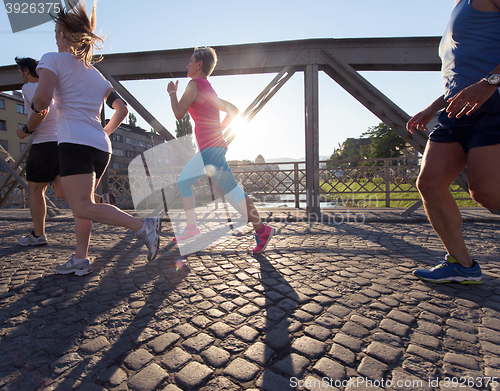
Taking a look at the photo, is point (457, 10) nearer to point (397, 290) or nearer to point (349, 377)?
point (397, 290)

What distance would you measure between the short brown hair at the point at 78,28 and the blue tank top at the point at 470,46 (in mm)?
2774

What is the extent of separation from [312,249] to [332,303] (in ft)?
4.56

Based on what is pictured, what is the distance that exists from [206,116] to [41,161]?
2.08 m

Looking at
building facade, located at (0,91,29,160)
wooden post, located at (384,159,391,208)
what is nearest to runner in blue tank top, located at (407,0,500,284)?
wooden post, located at (384,159,391,208)

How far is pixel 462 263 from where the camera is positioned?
2053 millimetres

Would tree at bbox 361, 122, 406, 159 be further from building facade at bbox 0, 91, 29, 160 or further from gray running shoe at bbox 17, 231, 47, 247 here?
building facade at bbox 0, 91, 29, 160

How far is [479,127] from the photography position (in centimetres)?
176

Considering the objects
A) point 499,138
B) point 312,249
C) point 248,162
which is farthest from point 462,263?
point 248,162

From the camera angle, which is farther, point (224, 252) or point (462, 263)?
point (224, 252)

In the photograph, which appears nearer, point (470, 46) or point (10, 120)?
point (470, 46)

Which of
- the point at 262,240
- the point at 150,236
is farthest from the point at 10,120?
the point at 262,240

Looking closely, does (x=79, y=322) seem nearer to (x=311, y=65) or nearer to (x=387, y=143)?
(x=311, y=65)

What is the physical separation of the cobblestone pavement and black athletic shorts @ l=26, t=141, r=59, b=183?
1077 millimetres

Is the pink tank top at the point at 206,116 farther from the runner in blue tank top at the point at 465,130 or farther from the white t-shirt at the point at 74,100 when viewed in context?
the runner in blue tank top at the point at 465,130
